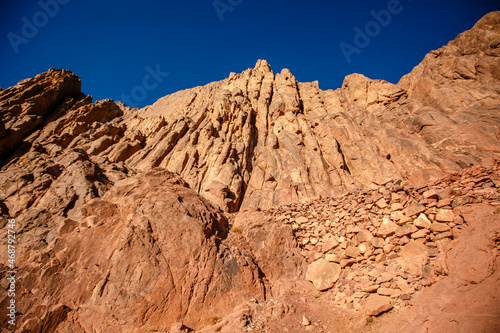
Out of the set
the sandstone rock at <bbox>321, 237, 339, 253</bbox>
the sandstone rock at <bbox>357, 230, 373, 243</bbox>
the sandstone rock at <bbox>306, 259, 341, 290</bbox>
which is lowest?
the sandstone rock at <bbox>306, 259, 341, 290</bbox>

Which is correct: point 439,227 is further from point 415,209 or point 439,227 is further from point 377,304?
point 377,304

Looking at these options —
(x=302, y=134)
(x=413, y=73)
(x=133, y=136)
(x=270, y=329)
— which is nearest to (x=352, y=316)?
(x=270, y=329)

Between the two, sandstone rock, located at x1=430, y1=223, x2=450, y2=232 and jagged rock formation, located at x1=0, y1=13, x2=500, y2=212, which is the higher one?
jagged rock formation, located at x1=0, y1=13, x2=500, y2=212

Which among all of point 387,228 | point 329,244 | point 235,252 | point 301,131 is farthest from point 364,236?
point 301,131

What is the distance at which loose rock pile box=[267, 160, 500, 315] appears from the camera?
7.12 meters

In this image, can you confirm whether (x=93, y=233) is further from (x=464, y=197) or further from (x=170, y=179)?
(x=464, y=197)

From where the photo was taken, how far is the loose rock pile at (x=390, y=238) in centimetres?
712

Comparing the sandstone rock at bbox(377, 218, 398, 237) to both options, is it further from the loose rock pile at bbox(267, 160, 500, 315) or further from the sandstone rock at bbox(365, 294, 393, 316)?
the sandstone rock at bbox(365, 294, 393, 316)

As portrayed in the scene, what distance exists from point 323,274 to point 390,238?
2800 mm

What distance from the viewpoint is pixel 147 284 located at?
8430 mm

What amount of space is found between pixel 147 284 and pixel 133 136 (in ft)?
113

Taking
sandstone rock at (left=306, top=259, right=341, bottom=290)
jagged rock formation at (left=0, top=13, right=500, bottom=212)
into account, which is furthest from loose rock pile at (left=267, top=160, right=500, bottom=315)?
jagged rock formation at (left=0, top=13, right=500, bottom=212)

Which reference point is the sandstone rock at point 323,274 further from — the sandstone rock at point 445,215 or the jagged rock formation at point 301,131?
the jagged rock formation at point 301,131

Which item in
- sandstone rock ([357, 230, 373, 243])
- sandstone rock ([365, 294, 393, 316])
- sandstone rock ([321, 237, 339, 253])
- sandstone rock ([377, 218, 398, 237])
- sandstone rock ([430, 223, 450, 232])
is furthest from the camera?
sandstone rock ([321, 237, 339, 253])
